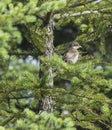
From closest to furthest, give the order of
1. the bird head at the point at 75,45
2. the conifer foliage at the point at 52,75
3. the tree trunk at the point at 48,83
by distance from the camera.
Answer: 1. the conifer foliage at the point at 52,75
2. the tree trunk at the point at 48,83
3. the bird head at the point at 75,45

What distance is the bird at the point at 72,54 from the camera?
7.34 m

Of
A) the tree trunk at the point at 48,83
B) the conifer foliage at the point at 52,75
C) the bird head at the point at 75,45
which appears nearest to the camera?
the conifer foliage at the point at 52,75

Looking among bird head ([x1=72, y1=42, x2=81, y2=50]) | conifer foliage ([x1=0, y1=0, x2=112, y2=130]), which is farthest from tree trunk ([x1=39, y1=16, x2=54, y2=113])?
bird head ([x1=72, y1=42, x2=81, y2=50])

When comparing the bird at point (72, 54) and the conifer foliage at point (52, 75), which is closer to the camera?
the conifer foliage at point (52, 75)

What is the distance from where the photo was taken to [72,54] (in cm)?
733

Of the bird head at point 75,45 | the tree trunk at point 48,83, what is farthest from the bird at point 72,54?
the tree trunk at point 48,83

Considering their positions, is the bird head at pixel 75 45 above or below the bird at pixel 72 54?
above

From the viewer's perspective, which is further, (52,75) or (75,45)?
(75,45)

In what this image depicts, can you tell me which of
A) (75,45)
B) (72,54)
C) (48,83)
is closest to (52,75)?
(48,83)

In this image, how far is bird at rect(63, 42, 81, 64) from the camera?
24.1 ft

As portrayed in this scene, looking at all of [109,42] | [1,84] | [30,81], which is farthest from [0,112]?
[109,42]

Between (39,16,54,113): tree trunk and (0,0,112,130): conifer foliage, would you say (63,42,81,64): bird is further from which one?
(39,16,54,113): tree trunk

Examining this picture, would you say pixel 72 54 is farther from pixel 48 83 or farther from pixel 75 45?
pixel 48 83

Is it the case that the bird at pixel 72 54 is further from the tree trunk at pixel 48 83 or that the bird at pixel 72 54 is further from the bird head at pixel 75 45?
the tree trunk at pixel 48 83
